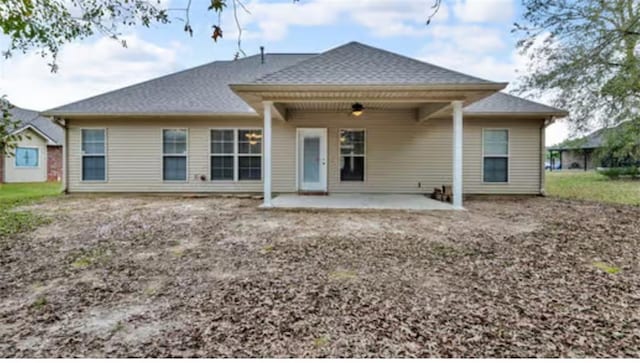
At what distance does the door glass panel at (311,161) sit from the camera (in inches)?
428

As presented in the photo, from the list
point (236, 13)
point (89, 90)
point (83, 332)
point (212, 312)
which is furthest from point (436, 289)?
point (89, 90)

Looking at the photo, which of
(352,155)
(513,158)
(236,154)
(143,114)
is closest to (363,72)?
(352,155)

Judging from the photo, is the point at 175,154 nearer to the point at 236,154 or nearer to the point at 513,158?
the point at 236,154

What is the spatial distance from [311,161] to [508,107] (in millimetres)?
6111

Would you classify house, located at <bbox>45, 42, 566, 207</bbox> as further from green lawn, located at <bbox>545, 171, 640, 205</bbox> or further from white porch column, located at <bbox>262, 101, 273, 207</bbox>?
white porch column, located at <bbox>262, 101, 273, 207</bbox>

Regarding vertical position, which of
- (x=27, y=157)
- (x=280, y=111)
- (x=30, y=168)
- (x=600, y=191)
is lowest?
(x=600, y=191)

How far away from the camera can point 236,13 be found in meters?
3.15

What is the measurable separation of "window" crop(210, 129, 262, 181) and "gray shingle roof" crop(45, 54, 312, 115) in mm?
807

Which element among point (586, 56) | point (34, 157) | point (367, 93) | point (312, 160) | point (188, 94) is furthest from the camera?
point (34, 157)

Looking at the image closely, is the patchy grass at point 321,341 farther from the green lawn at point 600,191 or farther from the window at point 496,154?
the green lawn at point 600,191

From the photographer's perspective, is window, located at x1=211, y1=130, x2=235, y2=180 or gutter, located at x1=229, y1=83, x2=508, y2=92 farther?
window, located at x1=211, y1=130, x2=235, y2=180

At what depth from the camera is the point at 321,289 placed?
3.27m

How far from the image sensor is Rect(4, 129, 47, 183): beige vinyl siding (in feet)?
56.8

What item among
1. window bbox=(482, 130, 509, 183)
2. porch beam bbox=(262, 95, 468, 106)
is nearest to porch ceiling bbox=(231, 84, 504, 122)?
porch beam bbox=(262, 95, 468, 106)
